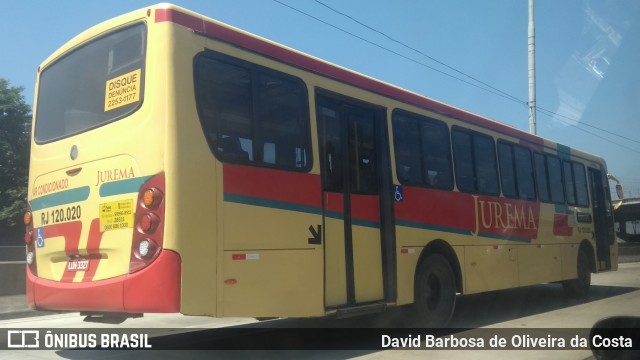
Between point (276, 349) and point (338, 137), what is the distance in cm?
271

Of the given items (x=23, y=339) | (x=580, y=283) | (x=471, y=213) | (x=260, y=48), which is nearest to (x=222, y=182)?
(x=260, y=48)

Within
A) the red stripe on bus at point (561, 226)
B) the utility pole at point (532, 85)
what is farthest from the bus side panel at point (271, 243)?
the utility pole at point (532, 85)

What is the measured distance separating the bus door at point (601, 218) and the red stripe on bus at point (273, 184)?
33.0 feet

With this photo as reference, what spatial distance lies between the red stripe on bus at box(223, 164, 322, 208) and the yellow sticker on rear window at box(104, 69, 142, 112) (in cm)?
112

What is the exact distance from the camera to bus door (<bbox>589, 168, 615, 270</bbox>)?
45.6 ft

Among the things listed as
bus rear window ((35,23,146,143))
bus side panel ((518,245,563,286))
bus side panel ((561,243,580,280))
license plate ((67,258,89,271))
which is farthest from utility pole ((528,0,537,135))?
license plate ((67,258,89,271))

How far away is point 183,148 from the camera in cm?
516

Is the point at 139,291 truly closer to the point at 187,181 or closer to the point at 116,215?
the point at 116,215

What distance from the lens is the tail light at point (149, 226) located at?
16.4ft

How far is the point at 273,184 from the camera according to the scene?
5.95 meters

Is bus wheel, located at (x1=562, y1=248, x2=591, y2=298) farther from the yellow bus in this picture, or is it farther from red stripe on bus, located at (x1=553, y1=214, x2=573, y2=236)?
the yellow bus

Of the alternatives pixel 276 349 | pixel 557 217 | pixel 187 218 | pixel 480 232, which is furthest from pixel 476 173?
pixel 187 218

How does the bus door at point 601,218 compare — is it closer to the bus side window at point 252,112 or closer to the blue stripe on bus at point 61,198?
the bus side window at point 252,112

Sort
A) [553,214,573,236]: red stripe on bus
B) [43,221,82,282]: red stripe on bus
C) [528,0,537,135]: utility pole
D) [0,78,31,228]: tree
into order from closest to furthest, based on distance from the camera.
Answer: [43,221,82,282]: red stripe on bus < [553,214,573,236]: red stripe on bus < [528,0,537,135]: utility pole < [0,78,31,228]: tree
